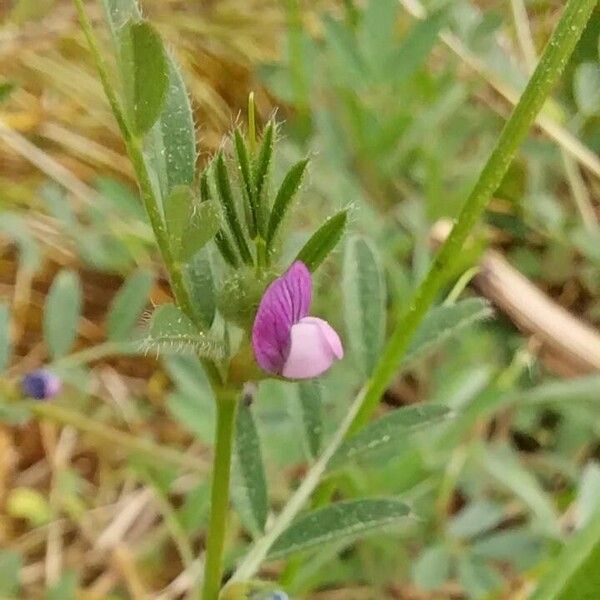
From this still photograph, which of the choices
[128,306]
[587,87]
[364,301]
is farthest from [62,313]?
[587,87]

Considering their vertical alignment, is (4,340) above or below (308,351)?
below

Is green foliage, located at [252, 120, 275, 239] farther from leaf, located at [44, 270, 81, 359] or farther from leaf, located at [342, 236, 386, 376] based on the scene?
leaf, located at [44, 270, 81, 359]

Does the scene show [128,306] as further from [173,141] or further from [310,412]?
[173,141]

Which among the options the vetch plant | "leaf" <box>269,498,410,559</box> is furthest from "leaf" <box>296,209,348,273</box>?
"leaf" <box>269,498,410,559</box>

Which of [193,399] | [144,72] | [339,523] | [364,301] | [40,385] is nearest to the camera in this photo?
[144,72]

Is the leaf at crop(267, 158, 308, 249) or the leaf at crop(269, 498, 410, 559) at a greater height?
the leaf at crop(267, 158, 308, 249)
